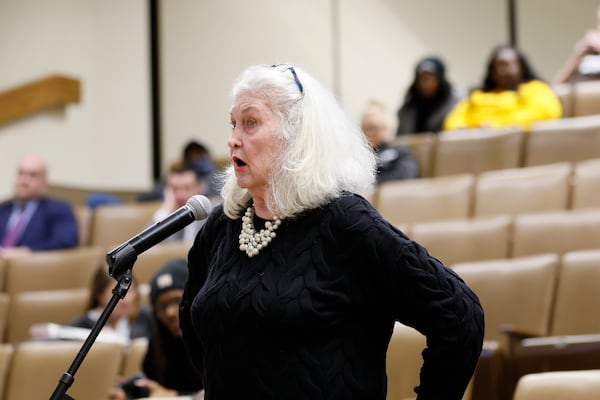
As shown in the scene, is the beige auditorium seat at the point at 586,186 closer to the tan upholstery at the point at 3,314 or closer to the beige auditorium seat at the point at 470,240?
the beige auditorium seat at the point at 470,240

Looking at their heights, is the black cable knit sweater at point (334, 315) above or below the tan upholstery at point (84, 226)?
above

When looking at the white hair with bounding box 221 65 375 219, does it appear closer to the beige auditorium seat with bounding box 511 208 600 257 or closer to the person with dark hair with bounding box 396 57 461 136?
the beige auditorium seat with bounding box 511 208 600 257

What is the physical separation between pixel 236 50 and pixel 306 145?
380cm

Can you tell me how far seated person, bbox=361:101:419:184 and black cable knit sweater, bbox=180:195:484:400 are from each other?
2242 mm

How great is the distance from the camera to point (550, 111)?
11.1 feet

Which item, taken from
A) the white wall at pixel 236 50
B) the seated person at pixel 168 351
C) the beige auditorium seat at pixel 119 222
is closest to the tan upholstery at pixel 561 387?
the seated person at pixel 168 351

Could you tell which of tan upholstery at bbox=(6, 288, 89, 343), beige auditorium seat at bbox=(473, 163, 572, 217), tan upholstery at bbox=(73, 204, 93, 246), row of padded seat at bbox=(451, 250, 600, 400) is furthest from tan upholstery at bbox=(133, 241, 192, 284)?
row of padded seat at bbox=(451, 250, 600, 400)

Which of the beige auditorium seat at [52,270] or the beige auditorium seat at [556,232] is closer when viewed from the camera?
the beige auditorium seat at [556,232]

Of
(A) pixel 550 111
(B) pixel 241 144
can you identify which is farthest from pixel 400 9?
(B) pixel 241 144

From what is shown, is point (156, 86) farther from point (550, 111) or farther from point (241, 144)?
point (241, 144)

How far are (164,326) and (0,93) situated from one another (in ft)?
8.27

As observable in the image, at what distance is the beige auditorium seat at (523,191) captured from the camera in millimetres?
2812

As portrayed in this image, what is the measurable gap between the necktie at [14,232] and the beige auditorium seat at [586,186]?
1.69 metres

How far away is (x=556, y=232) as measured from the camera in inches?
97.7
